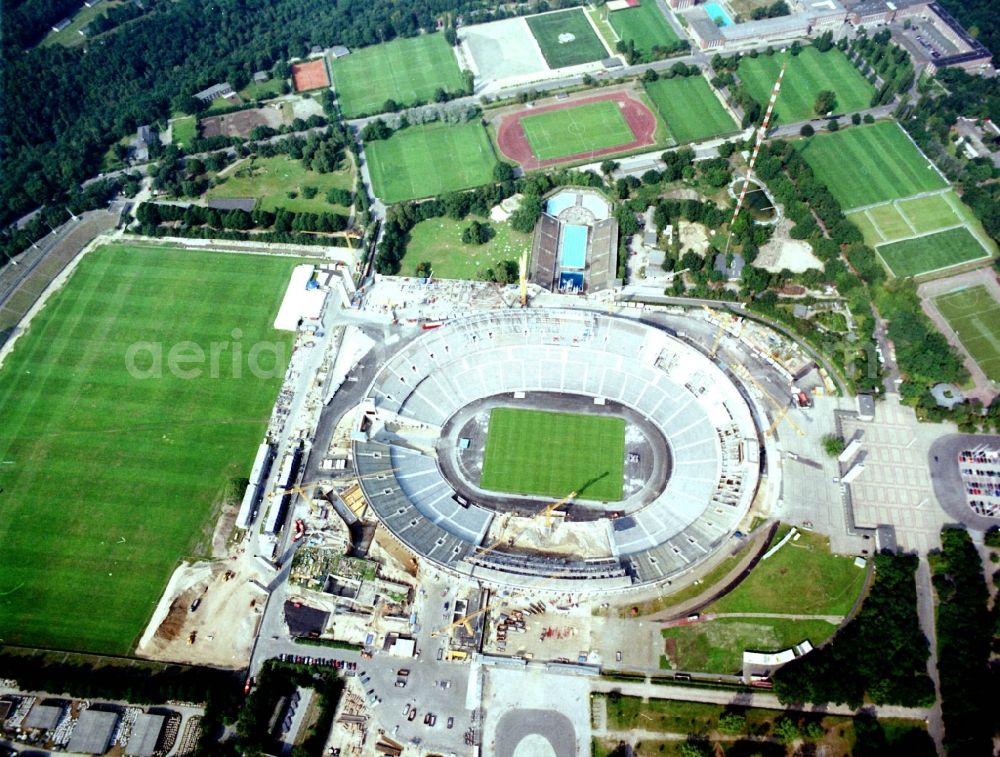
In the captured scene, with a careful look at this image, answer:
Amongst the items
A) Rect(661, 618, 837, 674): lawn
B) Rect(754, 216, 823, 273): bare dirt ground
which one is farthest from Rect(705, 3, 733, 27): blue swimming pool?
Rect(661, 618, 837, 674): lawn

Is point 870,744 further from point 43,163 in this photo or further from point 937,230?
point 43,163

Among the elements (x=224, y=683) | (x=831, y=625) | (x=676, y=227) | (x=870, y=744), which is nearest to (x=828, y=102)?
(x=676, y=227)

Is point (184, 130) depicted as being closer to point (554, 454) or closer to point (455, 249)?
point (455, 249)

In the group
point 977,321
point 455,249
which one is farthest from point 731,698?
point 455,249

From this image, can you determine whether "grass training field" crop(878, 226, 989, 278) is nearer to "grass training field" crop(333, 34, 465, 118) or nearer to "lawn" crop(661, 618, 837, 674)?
"lawn" crop(661, 618, 837, 674)

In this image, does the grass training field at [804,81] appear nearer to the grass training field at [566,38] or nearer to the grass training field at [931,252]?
the grass training field at [566,38]

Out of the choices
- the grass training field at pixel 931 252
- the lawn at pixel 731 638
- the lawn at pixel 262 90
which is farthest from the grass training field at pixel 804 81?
the lawn at pixel 262 90
